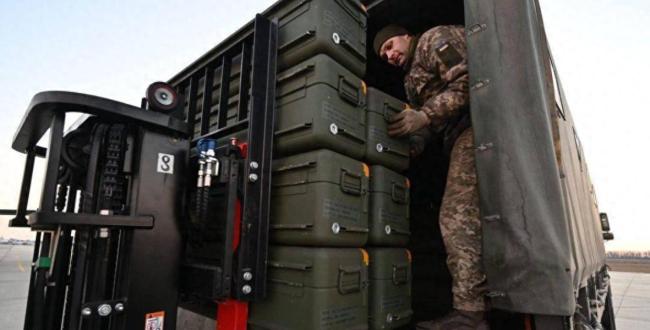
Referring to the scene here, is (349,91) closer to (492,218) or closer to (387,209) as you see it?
(387,209)

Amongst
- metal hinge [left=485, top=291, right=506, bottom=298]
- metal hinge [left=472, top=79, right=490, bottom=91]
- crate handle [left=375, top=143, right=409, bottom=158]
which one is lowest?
metal hinge [left=485, top=291, right=506, bottom=298]

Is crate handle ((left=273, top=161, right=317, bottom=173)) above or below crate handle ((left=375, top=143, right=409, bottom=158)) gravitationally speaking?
below

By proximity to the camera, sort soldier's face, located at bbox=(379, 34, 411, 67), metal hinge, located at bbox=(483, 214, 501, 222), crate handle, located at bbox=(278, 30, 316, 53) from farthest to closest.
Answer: soldier's face, located at bbox=(379, 34, 411, 67)
crate handle, located at bbox=(278, 30, 316, 53)
metal hinge, located at bbox=(483, 214, 501, 222)

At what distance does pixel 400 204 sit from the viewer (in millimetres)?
2385

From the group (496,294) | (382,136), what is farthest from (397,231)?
(496,294)

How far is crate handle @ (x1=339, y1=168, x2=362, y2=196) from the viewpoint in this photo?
76.5 inches

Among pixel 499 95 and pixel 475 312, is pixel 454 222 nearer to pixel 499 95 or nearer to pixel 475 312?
pixel 475 312

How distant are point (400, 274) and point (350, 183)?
0.74 m

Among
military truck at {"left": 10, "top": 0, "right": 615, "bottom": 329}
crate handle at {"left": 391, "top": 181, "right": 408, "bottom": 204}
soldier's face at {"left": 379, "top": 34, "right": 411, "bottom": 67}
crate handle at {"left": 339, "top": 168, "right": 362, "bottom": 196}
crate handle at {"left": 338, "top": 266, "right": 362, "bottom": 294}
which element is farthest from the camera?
soldier's face at {"left": 379, "top": 34, "right": 411, "bottom": 67}

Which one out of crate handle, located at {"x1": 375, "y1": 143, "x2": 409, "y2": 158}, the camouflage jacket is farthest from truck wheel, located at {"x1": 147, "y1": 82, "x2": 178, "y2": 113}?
the camouflage jacket

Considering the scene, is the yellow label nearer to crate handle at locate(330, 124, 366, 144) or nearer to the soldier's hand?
crate handle at locate(330, 124, 366, 144)

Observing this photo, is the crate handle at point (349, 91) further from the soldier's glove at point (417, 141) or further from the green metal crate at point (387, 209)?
the soldier's glove at point (417, 141)

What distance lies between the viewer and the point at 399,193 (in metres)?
2.37

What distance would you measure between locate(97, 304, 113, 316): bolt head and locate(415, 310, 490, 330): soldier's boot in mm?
1495
